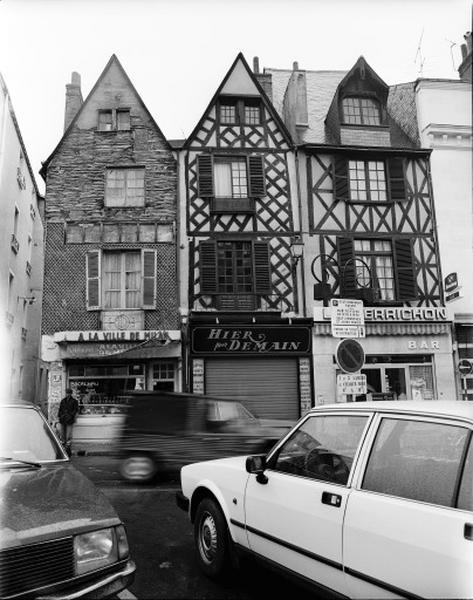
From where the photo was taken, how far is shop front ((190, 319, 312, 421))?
15289 mm

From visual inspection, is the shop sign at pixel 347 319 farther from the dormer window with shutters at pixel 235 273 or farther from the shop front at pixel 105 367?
the shop front at pixel 105 367

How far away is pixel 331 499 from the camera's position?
9.82 ft

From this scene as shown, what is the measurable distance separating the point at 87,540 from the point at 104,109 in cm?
1654

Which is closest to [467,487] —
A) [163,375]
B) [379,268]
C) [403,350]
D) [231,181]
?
[163,375]

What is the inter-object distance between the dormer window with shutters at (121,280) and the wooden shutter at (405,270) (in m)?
8.50

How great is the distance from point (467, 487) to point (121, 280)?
14436mm

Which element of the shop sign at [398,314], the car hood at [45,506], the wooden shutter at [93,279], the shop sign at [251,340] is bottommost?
the car hood at [45,506]

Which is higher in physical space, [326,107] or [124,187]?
[326,107]

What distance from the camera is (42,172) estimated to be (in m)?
16.2

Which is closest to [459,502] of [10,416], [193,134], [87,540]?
[87,540]

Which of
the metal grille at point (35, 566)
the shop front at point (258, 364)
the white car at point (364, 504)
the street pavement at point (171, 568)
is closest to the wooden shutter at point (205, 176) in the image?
the shop front at point (258, 364)

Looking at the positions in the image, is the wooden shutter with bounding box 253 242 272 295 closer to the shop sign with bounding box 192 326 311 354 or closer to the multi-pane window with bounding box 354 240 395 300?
the shop sign with bounding box 192 326 311 354

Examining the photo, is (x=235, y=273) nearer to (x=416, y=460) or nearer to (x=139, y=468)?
(x=139, y=468)

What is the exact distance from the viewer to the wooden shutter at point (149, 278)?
1554 centimetres
